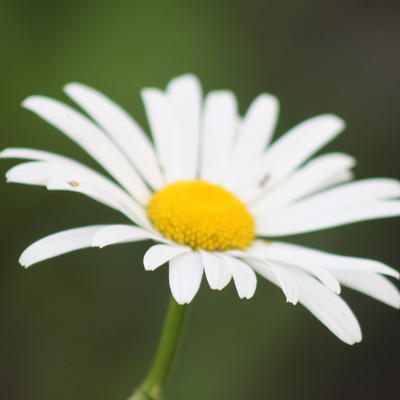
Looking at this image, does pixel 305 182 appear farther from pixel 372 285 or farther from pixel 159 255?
pixel 159 255

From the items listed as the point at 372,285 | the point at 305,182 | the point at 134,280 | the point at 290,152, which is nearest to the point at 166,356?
the point at 372,285

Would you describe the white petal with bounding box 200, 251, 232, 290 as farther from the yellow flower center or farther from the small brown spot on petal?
the small brown spot on petal

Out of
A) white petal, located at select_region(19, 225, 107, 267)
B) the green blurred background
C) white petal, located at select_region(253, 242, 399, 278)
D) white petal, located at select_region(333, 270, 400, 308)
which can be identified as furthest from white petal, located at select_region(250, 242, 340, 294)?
the green blurred background

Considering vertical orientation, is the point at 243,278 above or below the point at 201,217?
below

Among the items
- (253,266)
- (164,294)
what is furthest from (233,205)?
(164,294)

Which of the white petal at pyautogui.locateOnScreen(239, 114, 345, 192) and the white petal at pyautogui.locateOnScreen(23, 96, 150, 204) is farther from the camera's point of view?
the white petal at pyautogui.locateOnScreen(239, 114, 345, 192)

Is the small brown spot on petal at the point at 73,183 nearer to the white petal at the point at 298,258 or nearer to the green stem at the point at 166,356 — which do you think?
the green stem at the point at 166,356

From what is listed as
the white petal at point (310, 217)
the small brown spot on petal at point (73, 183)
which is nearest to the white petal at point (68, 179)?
the small brown spot on petal at point (73, 183)
